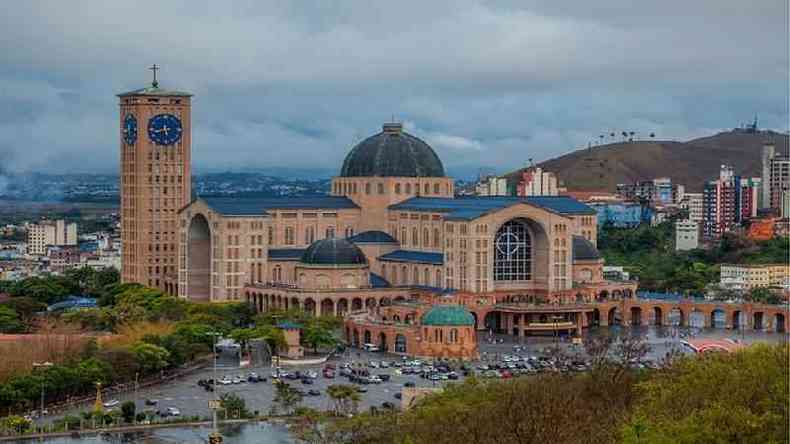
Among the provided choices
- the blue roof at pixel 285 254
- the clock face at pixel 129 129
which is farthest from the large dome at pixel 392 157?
the clock face at pixel 129 129

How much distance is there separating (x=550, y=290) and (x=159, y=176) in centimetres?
2339

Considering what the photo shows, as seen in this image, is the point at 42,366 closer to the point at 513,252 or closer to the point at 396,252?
the point at 513,252

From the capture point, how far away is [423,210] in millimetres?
95438

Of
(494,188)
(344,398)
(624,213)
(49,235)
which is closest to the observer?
(344,398)

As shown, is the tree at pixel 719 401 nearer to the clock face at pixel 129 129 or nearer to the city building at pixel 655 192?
the clock face at pixel 129 129

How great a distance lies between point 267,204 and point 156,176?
782 cm

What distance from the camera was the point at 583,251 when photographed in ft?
317

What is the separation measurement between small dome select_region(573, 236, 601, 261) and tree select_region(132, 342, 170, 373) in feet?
95.8

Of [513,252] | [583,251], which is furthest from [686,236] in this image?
[513,252]

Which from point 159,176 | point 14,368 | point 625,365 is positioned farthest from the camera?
point 159,176

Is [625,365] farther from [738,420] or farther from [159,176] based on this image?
[159,176]

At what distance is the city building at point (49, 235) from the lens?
486 ft

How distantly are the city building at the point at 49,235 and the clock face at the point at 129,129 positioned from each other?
144 ft

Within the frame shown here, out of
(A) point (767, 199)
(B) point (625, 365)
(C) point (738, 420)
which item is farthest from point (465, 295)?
(A) point (767, 199)
